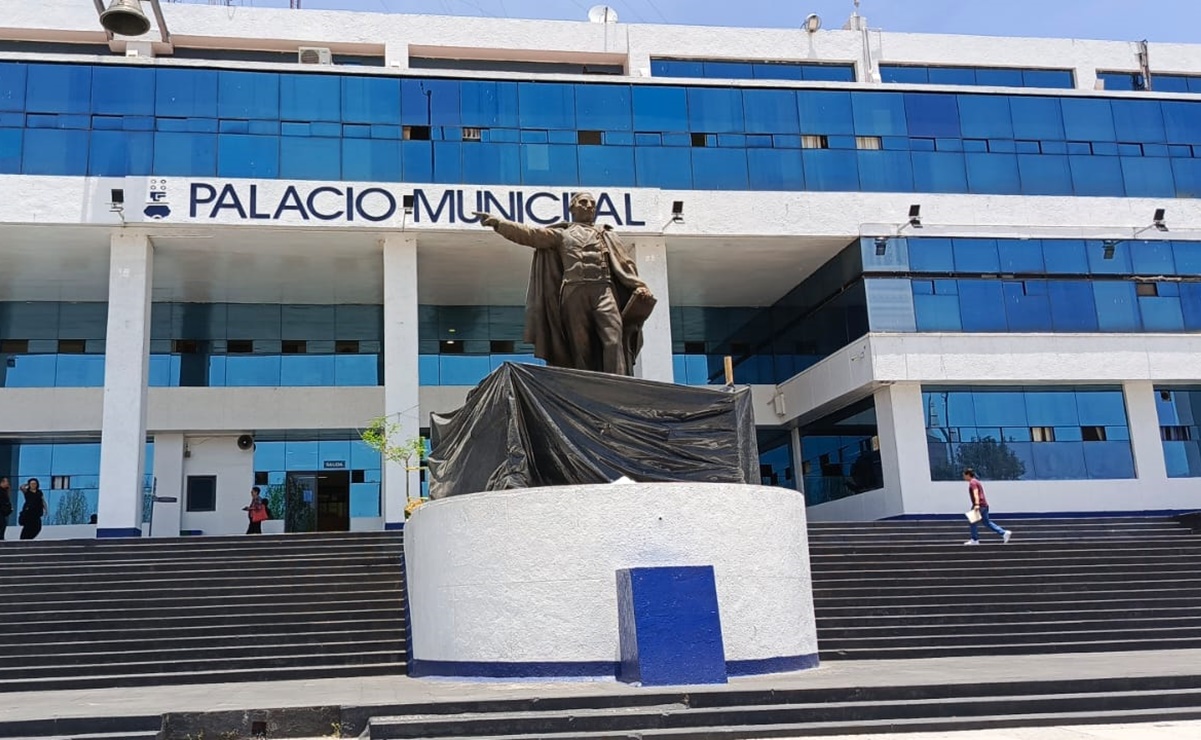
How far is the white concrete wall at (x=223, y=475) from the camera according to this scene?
81.0ft

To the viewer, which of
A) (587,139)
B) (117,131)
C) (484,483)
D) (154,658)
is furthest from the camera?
(587,139)

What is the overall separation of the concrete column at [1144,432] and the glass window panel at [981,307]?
3617 mm

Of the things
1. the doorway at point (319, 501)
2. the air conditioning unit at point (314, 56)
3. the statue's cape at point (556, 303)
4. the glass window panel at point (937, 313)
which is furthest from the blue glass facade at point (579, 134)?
the statue's cape at point (556, 303)

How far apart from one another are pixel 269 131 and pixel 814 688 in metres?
17.6

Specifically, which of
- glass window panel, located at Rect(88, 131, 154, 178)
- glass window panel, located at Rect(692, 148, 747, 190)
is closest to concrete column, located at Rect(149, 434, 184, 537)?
glass window panel, located at Rect(88, 131, 154, 178)

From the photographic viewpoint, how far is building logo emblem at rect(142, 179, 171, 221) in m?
20.6

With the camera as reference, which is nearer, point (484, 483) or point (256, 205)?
point (484, 483)

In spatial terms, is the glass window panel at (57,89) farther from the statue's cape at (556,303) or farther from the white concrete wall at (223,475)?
the statue's cape at (556,303)

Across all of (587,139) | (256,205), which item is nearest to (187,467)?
(256,205)

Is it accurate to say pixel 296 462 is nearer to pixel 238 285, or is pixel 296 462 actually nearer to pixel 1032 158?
pixel 238 285

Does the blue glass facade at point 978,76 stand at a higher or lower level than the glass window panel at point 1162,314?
higher

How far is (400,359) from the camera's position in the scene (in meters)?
21.3

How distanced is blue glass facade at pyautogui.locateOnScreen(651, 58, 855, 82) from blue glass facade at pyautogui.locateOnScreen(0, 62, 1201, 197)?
4.48 meters

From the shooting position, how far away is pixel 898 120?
78.3ft
